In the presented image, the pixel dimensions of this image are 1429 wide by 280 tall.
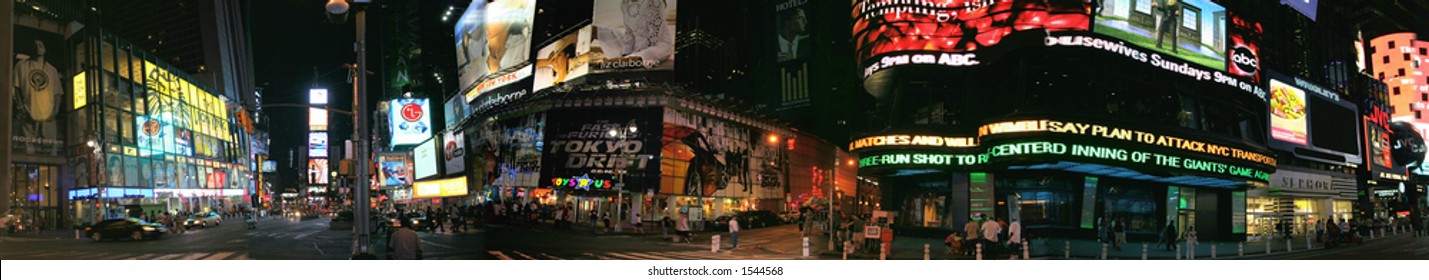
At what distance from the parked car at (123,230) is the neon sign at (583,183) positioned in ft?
69.0

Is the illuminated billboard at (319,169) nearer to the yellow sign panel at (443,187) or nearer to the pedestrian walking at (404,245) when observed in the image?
the yellow sign panel at (443,187)

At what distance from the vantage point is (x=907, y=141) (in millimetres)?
22891

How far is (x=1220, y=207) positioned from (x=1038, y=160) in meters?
18.5

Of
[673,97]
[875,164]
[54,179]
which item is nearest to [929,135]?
[875,164]

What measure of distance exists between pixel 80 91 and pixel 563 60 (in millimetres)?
24251

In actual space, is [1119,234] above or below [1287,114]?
below

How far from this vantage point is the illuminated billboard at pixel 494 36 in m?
55.7

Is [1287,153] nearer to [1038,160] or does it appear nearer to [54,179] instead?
[1038,160]

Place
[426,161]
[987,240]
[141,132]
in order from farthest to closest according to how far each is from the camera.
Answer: [141,132] → [426,161] → [987,240]

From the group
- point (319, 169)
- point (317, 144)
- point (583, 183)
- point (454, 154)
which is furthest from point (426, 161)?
point (317, 144)

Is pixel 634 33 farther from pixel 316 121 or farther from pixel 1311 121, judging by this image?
pixel 316 121

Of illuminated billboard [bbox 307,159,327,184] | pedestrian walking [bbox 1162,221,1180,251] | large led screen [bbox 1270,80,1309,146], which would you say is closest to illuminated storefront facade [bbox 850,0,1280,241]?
pedestrian walking [bbox 1162,221,1180,251]

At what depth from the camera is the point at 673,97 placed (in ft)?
167

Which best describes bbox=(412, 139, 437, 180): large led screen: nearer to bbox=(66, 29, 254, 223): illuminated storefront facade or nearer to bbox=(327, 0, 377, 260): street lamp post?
bbox=(66, 29, 254, 223): illuminated storefront facade
